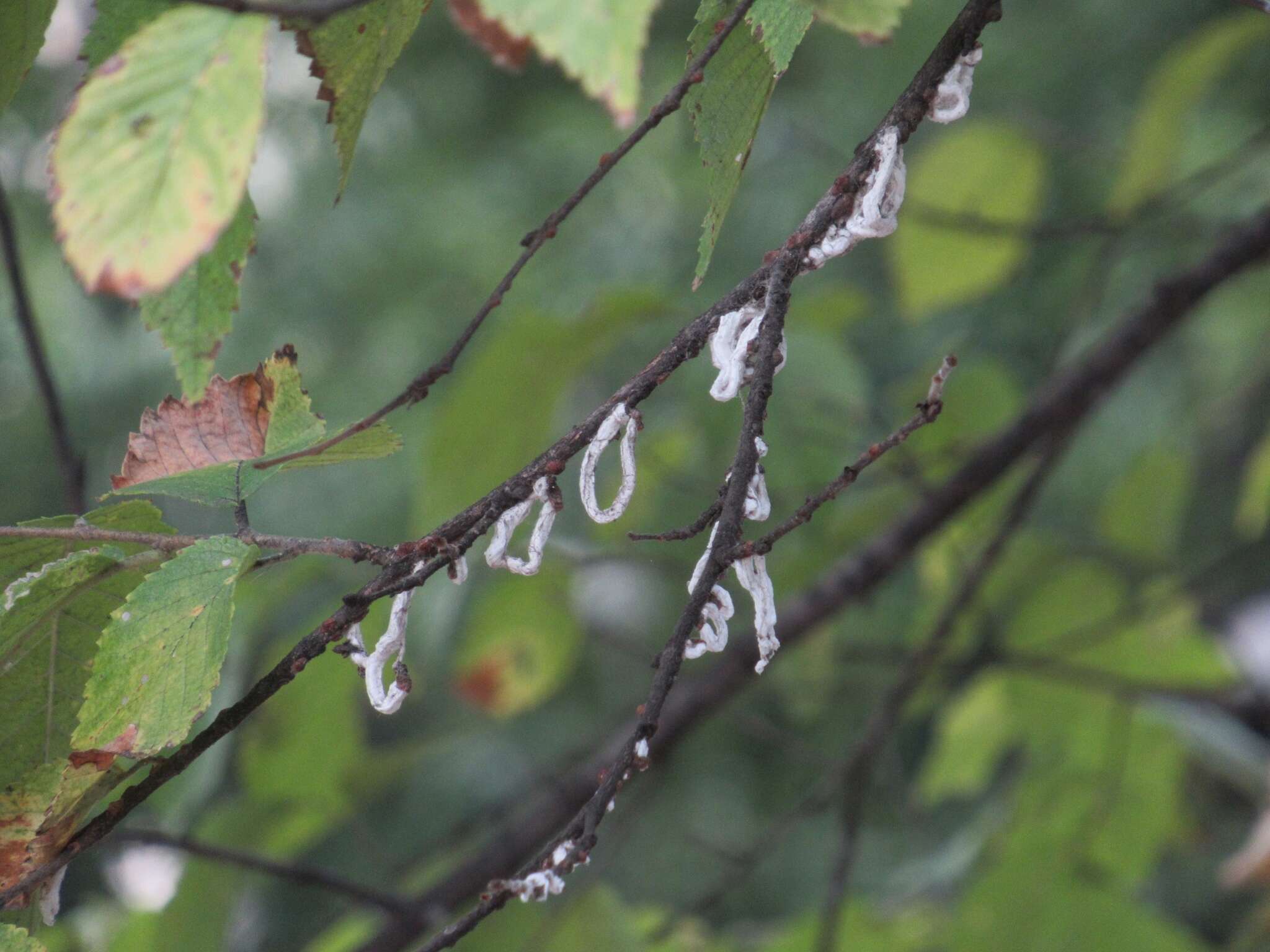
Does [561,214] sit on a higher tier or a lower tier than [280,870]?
higher

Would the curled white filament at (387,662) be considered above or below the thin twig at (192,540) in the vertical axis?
below

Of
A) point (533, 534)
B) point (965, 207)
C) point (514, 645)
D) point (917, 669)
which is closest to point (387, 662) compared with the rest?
point (533, 534)

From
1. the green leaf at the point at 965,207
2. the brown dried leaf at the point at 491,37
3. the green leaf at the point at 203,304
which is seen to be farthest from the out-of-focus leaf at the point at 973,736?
the green leaf at the point at 203,304

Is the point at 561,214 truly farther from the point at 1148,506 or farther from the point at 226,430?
the point at 1148,506

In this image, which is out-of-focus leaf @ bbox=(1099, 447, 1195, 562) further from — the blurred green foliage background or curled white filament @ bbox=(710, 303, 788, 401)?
curled white filament @ bbox=(710, 303, 788, 401)

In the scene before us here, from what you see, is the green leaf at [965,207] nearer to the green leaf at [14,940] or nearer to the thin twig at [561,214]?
the thin twig at [561,214]

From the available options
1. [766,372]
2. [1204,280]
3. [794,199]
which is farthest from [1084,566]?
[794,199]
